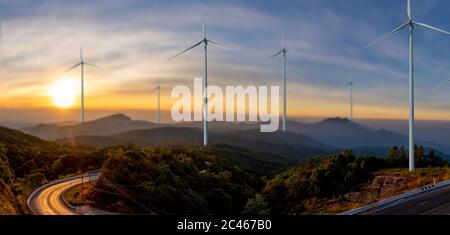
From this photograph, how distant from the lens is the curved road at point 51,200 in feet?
116

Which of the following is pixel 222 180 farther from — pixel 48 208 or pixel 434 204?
pixel 434 204

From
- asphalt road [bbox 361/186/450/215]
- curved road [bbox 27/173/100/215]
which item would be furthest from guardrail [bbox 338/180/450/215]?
curved road [bbox 27/173/100/215]

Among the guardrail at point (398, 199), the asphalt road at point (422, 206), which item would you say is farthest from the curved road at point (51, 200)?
the asphalt road at point (422, 206)

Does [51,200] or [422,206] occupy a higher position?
[422,206]

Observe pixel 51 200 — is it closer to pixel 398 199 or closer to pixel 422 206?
pixel 398 199

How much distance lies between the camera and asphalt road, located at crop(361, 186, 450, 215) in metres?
31.6

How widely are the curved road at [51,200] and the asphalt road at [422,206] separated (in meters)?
30.6

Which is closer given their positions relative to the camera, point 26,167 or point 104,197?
point 104,197

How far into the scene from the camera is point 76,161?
71500mm

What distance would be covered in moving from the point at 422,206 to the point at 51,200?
41037 millimetres

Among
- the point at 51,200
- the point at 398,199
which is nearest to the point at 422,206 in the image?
the point at 398,199

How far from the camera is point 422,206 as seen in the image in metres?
34.0
